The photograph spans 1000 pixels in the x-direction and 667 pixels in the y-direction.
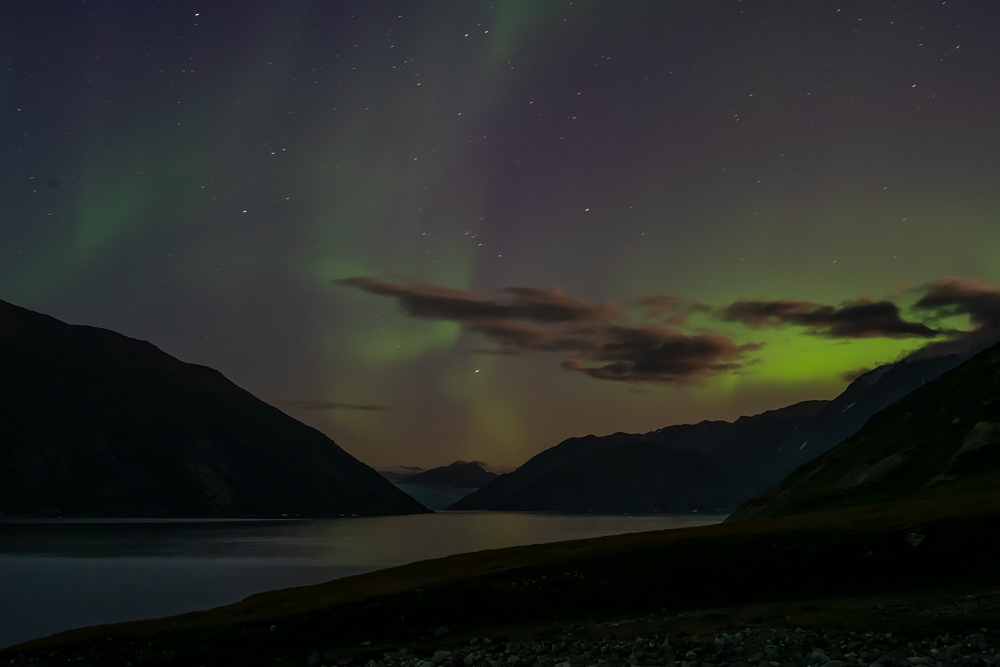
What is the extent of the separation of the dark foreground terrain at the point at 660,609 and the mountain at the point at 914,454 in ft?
114

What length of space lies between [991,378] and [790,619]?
109 metres

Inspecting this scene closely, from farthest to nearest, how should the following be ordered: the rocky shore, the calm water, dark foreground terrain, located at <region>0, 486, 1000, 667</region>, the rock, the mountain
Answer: the mountain
the calm water
dark foreground terrain, located at <region>0, 486, 1000, 667</region>
the rocky shore
the rock

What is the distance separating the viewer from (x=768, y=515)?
121000 mm

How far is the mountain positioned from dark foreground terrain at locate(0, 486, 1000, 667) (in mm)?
34691

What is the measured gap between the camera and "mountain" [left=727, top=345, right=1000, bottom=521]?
3917 inches

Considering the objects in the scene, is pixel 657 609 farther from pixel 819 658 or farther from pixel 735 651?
pixel 819 658

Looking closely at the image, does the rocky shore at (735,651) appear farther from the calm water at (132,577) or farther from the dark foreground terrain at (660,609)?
the calm water at (132,577)

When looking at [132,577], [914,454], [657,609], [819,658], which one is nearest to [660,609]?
[657,609]

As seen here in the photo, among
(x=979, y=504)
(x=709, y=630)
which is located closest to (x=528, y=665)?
(x=709, y=630)

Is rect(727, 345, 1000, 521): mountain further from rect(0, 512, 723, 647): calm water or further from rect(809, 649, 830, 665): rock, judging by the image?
rect(0, 512, 723, 647): calm water

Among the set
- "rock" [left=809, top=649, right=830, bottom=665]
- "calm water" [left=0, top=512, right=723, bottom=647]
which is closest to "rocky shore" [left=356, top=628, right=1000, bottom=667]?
"rock" [left=809, top=649, right=830, bottom=665]

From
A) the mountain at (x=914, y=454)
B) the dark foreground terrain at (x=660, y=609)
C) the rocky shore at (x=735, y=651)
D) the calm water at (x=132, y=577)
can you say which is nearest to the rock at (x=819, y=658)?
the rocky shore at (x=735, y=651)

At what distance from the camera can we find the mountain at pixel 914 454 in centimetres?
9950

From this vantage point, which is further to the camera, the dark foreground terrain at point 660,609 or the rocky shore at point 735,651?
the dark foreground terrain at point 660,609
